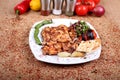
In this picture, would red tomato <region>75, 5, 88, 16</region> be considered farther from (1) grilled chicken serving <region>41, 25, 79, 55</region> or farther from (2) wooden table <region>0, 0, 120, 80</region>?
(1) grilled chicken serving <region>41, 25, 79, 55</region>

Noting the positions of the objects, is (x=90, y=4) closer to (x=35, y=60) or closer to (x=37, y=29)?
(x=37, y=29)

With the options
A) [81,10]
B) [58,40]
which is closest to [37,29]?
[58,40]

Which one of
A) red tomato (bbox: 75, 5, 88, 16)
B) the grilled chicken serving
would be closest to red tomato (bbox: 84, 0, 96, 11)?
red tomato (bbox: 75, 5, 88, 16)

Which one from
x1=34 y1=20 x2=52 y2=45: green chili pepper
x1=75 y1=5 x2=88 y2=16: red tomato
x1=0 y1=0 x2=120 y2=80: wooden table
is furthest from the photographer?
x1=75 y1=5 x2=88 y2=16: red tomato

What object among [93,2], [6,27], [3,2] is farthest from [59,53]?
[3,2]

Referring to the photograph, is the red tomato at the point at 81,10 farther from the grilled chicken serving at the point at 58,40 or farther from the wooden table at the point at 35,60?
the grilled chicken serving at the point at 58,40

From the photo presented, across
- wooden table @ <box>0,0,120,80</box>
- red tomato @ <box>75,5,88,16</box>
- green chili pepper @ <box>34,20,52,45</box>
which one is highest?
red tomato @ <box>75,5,88,16</box>

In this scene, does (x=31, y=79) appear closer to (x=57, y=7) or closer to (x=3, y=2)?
(x=57, y=7)

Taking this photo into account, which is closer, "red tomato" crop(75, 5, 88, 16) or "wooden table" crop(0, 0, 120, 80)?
"wooden table" crop(0, 0, 120, 80)
